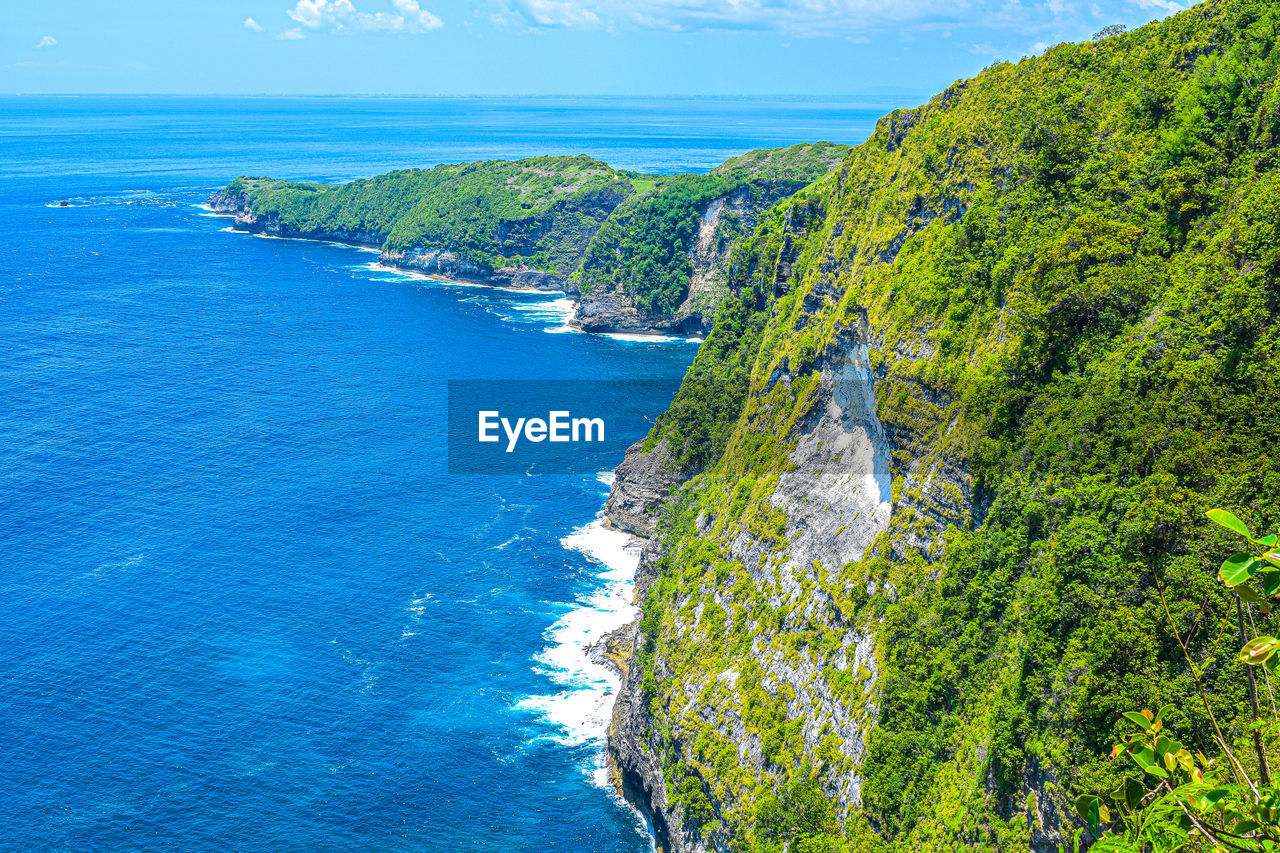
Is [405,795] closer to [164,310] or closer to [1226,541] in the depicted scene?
[1226,541]

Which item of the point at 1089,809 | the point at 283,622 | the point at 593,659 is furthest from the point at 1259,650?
the point at 283,622

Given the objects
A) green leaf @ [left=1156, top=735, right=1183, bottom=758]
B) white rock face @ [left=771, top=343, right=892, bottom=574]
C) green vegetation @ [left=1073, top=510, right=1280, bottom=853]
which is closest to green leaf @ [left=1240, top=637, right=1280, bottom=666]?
green vegetation @ [left=1073, top=510, right=1280, bottom=853]

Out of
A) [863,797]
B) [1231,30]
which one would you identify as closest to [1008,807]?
[863,797]

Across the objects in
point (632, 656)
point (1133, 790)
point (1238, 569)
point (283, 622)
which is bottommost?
point (283, 622)

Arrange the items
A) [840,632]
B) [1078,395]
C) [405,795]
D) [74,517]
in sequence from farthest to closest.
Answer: [74,517] < [405,795] < [840,632] < [1078,395]

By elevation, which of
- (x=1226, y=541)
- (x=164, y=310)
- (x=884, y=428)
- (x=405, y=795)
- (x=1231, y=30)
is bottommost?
(x=405, y=795)

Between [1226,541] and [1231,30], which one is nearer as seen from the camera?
[1226,541]

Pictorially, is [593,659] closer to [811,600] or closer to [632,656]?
[632,656]

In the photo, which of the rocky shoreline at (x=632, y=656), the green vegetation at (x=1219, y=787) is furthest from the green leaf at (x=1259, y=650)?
the rocky shoreline at (x=632, y=656)
